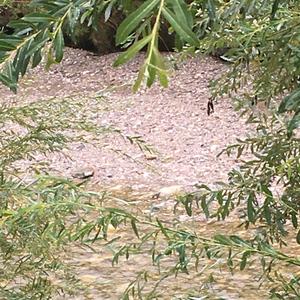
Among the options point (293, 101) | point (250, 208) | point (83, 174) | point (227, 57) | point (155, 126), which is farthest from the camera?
point (155, 126)

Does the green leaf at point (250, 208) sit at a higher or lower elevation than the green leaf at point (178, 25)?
lower

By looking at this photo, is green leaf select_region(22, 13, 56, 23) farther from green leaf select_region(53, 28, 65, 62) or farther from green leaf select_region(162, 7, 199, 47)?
green leaf select_region(162, 7, 199, 47)

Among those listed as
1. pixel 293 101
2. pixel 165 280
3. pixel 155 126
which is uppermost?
pixel 293 101

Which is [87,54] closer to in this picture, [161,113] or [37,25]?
[161,113]

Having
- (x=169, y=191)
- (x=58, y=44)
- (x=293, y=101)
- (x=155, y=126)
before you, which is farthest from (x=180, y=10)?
(x=155, y=126)

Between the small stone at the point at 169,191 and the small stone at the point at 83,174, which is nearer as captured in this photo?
the small stone at the point at 169,191

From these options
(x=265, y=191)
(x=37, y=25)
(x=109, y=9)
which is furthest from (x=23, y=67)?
(x=265, y=191)

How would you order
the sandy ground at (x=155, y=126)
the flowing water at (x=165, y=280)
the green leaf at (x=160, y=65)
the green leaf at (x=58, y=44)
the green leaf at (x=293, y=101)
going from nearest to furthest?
the green leaf at (x=160, y=65) < the green leaf at (x=58, y=44) < the green leaf at (x=293, y=101) < the flowing water at (x=165, y=280) < the sandy ground at (x=155, y=126)

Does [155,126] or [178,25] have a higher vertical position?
[178,25]

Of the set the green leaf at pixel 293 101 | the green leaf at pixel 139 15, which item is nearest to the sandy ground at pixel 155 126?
the green leaf at pixel 293 101

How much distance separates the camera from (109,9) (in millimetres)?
913

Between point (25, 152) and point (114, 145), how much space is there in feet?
10.5

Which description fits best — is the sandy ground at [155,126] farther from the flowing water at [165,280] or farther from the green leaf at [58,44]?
the green leaf at [58,44]

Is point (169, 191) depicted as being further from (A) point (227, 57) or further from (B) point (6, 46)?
(B) point (6, 46)
